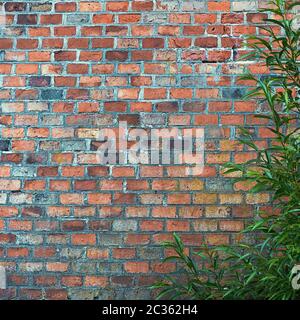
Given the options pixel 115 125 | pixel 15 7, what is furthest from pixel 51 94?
pixel 15 7

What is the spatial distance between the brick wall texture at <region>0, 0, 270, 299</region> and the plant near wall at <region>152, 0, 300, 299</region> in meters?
0.14

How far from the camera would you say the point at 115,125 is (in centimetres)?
330

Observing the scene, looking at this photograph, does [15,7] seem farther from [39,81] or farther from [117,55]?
[117,55]

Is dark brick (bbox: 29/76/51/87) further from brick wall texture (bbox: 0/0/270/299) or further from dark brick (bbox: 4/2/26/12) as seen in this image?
dark brick (bbox: 4/2/26/12)

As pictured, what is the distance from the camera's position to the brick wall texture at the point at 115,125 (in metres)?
3.27

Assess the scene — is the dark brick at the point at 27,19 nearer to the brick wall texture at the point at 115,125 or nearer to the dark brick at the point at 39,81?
the brick wall texture at the point at 115,125

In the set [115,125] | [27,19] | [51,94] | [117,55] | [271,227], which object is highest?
[27,19]

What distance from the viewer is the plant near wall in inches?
102

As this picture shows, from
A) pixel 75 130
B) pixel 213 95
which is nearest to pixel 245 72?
pixel 213 95

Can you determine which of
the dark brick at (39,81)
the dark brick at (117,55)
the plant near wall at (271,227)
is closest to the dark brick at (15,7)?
the dark brick at (39,81)

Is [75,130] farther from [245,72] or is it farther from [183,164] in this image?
[245,72]

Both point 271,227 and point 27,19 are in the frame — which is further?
point 27,19

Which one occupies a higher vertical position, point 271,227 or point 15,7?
point 15,7

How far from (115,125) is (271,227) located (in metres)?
1.11
